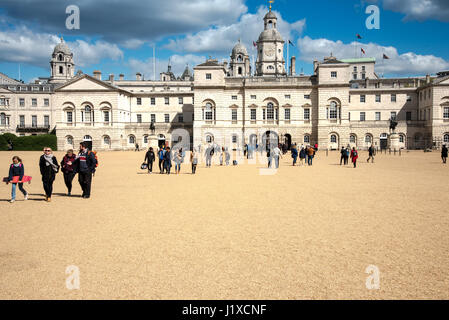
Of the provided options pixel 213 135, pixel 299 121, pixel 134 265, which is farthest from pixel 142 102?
pixel 134 265

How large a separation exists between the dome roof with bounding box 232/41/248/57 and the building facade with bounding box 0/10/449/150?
105 ft

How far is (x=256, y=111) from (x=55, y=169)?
43.8m

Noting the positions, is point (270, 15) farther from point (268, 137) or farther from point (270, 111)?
point (268, 137)

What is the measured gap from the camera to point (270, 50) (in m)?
71.6

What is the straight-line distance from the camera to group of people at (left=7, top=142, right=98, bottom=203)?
12.4 m

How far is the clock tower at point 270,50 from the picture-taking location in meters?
71.2

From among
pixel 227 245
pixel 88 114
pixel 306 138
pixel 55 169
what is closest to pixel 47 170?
pixel 55 169

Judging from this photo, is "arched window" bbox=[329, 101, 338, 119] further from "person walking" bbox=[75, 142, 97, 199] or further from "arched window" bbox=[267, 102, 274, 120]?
"person walking" bbox=[75, 142, 97, 199]

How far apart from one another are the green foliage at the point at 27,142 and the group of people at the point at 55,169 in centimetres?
4750

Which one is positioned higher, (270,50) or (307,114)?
(270,50)

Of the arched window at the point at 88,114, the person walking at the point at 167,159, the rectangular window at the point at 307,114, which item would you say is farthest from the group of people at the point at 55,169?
the arched window at the point at 88,114

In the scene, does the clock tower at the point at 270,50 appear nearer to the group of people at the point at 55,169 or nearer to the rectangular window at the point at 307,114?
the rectangular window at the point at 307,114
